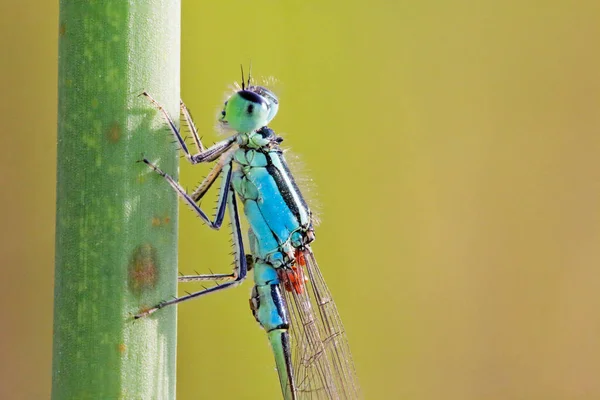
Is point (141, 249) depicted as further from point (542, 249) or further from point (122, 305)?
point (542, 249)

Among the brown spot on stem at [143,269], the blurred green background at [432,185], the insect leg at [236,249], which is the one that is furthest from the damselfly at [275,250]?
the blurred green background at [432,185]

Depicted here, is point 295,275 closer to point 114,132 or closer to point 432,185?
point 114,132

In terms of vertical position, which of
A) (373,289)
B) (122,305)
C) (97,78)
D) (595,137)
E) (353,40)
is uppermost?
(353,40)

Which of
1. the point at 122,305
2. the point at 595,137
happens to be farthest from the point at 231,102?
the point at 595,137

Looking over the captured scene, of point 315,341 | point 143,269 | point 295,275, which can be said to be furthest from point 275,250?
point 143,269

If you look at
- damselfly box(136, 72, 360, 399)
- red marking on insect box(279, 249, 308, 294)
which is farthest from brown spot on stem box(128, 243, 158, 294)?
red marking on insect box(279, 249, 308, 294)

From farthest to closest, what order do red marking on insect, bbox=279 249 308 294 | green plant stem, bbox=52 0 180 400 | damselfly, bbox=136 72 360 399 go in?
red marking on insect, bbox=279 249 308 294 < damselfly, bbox=136 72 360 399 < green plant stem, bbox=52 0 180 400

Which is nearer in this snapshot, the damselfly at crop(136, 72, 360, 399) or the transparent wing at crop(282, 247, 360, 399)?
the damselfly at crop(136, 72, 360, 399)

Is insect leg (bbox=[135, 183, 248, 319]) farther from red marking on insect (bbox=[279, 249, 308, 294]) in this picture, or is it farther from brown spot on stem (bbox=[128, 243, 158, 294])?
brown spot on stem (bbox=[128, 243, 158, 294])
